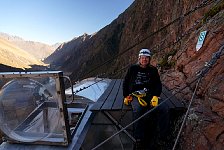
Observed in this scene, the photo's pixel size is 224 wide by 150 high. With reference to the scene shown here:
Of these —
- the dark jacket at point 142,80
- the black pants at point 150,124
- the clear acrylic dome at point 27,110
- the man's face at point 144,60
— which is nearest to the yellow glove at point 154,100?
the black pants at point 150,124

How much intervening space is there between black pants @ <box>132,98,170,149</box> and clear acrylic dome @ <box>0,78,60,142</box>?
1.50 meters

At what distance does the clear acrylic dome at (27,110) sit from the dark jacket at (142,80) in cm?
174

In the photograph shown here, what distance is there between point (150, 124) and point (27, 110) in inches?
90.1

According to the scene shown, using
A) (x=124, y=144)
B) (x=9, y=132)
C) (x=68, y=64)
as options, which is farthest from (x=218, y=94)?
(x=68, y=64)

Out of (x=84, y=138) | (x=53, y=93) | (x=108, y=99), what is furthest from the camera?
(x=108, y=99)

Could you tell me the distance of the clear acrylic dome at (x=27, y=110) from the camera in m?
5.07

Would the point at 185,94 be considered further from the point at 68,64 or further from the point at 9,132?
the point at 68,64

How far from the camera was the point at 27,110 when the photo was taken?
5.22 meters

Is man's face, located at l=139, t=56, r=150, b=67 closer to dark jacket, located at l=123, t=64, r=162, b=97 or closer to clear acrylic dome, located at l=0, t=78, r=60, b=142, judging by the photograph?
dark jacket, located at l=123, t=64, r=162, b=97

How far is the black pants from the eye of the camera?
5.59m

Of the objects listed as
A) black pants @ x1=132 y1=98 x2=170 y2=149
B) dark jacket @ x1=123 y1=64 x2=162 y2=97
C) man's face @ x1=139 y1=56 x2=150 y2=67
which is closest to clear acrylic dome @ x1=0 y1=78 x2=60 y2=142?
black pants @ x1=132 y1=98 x2=170 y2=149

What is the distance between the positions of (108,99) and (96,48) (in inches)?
3099

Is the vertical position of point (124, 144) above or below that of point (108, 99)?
below

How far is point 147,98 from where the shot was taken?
5824mm
